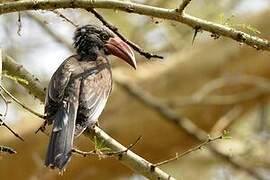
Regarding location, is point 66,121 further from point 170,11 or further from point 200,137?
point 200,137

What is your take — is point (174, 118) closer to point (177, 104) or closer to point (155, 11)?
point (177, 104)

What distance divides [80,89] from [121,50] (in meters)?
0.42

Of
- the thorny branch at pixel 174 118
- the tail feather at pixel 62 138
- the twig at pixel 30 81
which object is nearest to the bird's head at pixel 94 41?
the twig at pixel 30 81

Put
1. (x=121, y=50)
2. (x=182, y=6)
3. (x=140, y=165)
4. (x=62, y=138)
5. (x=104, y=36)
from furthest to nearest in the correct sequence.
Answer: (x=104, y=36) → (x=121, y=50) → (x=140, y=165) → (x=62, y=138) → (x=182, y=6)

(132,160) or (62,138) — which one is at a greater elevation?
(132,160)

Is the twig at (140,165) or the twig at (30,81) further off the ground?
the twig at (140,165)

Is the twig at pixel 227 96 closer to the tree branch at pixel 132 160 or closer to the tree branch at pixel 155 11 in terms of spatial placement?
the tree branch at pixel 132 160

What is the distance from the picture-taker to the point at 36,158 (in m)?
6.10

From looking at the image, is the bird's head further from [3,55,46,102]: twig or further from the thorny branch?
the thorny branch

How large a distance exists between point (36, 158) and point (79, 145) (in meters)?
0.32

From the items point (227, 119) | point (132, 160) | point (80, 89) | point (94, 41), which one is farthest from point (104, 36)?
point (227, 119)

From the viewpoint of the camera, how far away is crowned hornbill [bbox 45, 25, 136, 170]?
3396 millimetres

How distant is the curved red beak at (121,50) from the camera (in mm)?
3980

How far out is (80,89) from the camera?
3.82 m
